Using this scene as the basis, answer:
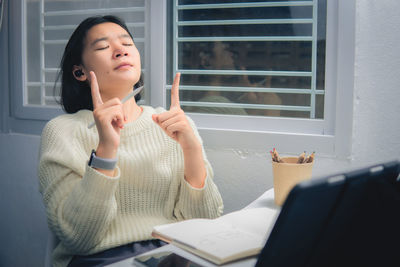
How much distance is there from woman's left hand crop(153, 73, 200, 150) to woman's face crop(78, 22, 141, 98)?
0.17m

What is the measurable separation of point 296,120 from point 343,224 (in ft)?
3.17

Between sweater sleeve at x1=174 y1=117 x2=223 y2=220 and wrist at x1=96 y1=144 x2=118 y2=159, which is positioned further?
sweater sleeve at x1=174 y1=117 x2=223 y2=220

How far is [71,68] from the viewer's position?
1392 mm

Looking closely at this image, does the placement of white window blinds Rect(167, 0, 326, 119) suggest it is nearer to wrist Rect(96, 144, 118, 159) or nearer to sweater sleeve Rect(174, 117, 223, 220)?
sweater sleeve Rect(174, 117, 223, 220)

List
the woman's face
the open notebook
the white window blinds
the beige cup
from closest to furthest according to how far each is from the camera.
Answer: the open notebook, the beige cup, the woman's face, the white window blinds

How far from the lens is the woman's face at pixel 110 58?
1.26m

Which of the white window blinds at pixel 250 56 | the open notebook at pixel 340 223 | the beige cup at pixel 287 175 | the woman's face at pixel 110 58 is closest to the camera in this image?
the open notebook at pixel 340 223

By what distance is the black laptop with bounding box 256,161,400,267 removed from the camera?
523 mm

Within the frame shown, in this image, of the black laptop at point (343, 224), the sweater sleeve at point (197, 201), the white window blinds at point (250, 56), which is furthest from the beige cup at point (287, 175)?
the black laptop at point (343, 224)

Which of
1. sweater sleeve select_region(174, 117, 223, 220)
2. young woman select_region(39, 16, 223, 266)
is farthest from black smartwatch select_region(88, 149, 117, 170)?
sweater sleeve select_region(174, 117, 223, 220)

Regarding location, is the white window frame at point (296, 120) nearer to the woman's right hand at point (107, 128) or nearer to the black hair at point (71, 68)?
the black hair at point (71, 68)

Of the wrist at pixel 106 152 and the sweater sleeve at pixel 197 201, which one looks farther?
the sweater sleeve at pixel 197 201

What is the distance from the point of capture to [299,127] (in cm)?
151

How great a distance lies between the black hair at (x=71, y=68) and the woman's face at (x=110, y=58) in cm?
3
